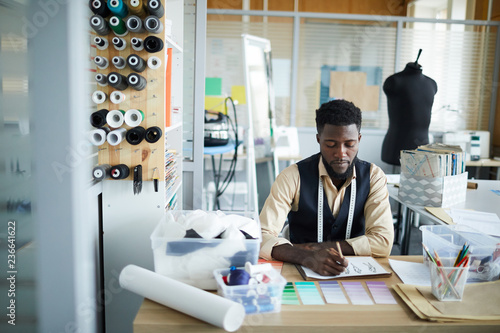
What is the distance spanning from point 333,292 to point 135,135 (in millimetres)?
942

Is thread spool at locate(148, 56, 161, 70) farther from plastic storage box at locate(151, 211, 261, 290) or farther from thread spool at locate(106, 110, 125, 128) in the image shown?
plastic storage box at locate(151, 211, 261, 290)

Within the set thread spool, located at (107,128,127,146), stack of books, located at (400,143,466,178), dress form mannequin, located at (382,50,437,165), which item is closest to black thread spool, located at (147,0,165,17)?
thread spool, located at (107,128,127,146)

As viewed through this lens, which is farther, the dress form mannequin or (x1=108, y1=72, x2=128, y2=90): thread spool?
the dress form mannequin

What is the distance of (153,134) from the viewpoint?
164cm

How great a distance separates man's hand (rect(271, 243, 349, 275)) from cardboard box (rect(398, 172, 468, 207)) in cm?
104

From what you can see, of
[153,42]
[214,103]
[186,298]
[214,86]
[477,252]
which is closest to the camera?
[186,298]

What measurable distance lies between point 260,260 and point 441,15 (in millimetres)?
5605

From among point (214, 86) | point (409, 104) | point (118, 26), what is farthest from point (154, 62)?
point (214, 86)

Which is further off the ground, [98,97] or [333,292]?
[98,97]

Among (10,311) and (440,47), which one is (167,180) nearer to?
(10,311)

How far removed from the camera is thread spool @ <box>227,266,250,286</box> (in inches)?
41.3

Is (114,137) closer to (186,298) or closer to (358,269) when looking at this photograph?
(186,298)

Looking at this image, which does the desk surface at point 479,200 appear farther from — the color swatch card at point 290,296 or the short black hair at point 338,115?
the color swatch card at point 290,296

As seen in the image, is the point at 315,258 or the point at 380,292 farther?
the point at 315,258
